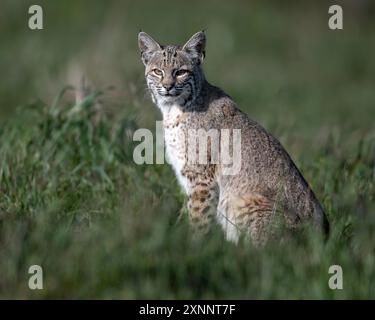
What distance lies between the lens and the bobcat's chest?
7707mm

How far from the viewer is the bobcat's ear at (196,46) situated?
25.6 ft

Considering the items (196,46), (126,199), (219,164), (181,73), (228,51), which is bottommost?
(126,199)

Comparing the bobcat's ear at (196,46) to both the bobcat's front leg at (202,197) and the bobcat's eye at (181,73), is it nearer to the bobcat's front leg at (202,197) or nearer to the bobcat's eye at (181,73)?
the bobcat's eye at (181,73)

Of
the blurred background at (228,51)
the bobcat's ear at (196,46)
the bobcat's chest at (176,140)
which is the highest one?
the blurred background at (228,51)

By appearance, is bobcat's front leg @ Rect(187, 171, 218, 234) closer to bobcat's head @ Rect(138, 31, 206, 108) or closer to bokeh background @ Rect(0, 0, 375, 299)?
bokeh background @ Rect(0, 0, 375, 299)

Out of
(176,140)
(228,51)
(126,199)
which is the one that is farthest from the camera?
(228,51)

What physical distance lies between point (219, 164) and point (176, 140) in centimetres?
41

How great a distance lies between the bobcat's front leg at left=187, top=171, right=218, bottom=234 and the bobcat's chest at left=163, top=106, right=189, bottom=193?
8 cm

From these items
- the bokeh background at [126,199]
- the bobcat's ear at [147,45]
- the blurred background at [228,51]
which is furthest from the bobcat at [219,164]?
the blurred background at [228,51]

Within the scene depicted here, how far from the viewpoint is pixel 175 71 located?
7.69 m

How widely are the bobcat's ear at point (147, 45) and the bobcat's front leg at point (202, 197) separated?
1058 millimetres

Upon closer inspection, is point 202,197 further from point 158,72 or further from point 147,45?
point 147,45

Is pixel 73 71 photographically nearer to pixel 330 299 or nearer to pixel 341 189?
pixel 341 189

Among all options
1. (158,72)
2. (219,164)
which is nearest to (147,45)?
(158,72)
